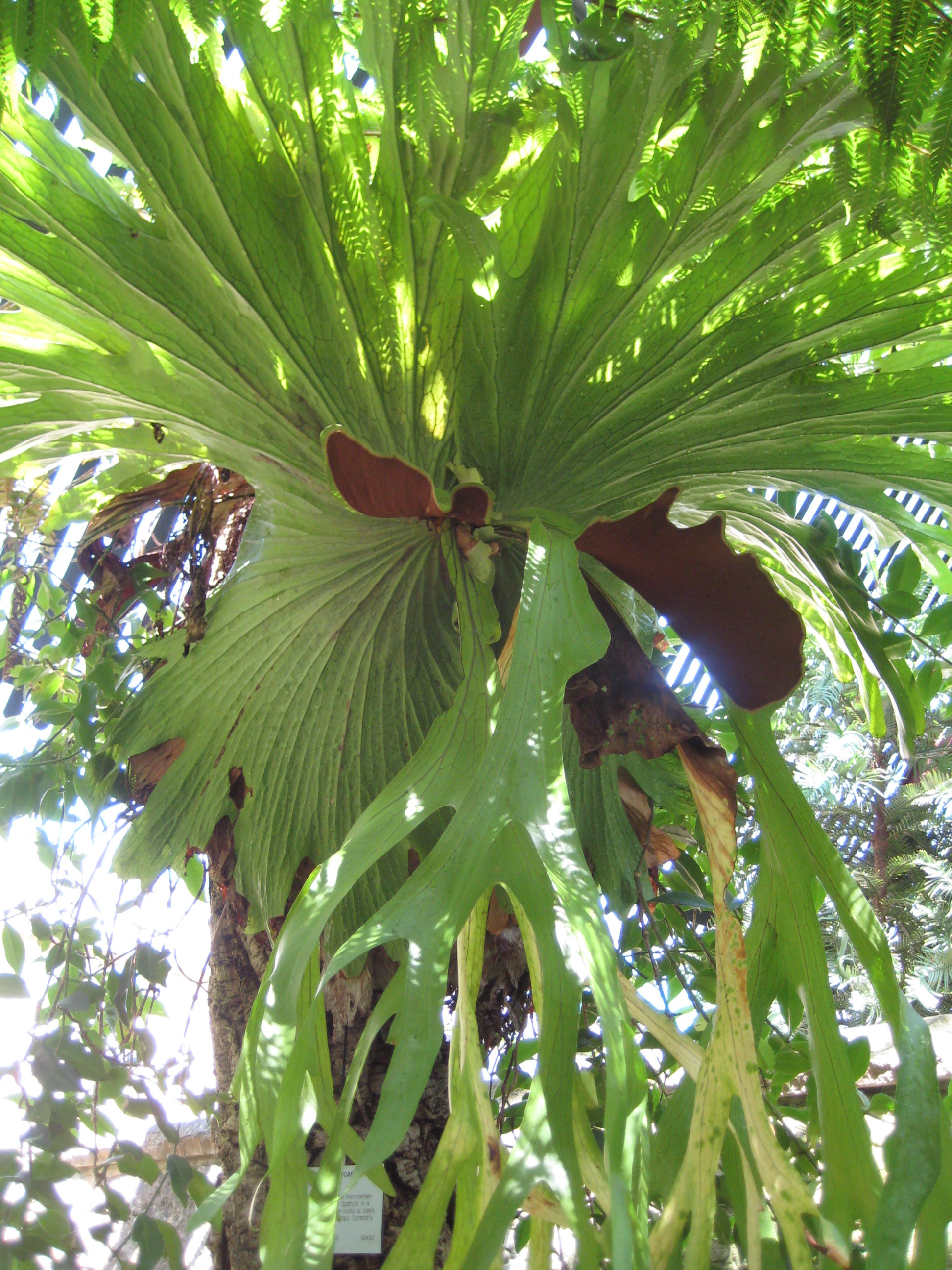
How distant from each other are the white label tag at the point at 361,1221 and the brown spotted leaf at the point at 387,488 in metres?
0.58

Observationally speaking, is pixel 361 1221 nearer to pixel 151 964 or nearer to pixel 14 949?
pixel 151 964

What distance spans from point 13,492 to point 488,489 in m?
0.75

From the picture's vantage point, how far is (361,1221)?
85 cm

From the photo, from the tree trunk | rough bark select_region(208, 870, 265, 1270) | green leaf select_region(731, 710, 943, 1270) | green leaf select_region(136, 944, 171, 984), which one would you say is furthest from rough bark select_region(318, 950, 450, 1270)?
green leaf select_region(731, 710, 943, 1270)

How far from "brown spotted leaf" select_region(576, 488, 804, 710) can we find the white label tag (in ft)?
1.81

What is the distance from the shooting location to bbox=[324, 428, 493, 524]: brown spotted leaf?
782mm

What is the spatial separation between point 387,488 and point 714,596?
29 centimetres

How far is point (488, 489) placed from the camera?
2.79 feet

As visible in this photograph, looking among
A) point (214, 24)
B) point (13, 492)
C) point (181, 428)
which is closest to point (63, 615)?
point (13, 492)

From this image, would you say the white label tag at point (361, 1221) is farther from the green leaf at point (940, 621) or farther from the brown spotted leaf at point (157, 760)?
the green leaf at point (940, 621)

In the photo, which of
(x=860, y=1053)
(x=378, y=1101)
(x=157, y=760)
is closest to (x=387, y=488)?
(x=157, y=760)

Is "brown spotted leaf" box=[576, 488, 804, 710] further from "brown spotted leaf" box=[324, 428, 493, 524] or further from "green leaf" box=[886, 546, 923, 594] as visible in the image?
"green leaf" box=[886, 546, 923, 594]

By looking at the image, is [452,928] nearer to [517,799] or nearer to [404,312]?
[517,799]

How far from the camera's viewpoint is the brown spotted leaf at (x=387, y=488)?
782mm
